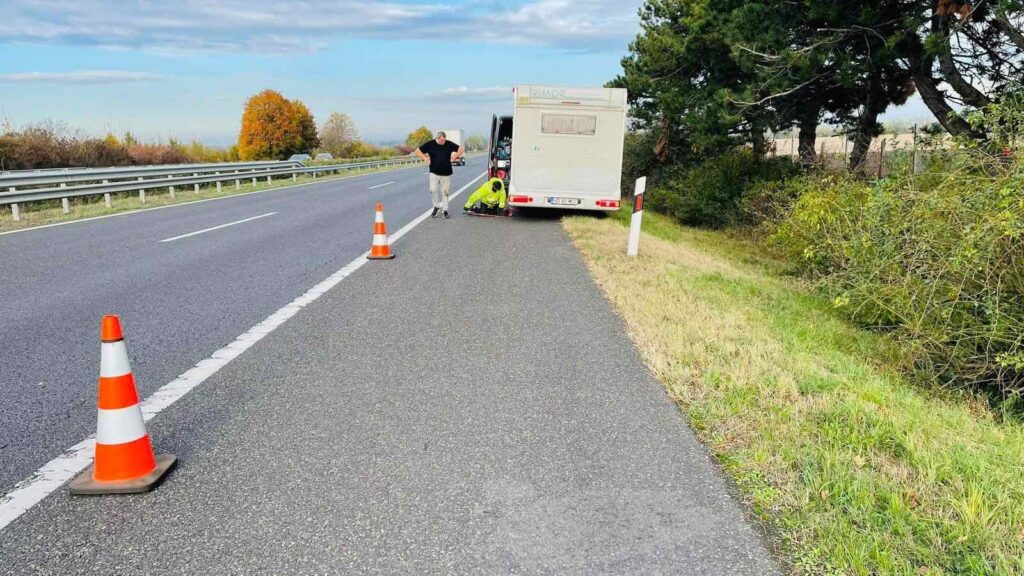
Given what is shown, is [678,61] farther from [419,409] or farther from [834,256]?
[419,409]

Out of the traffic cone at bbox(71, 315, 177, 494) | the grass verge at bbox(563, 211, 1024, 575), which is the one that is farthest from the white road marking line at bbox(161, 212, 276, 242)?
the traffic cone at bbox(71, 315, 177, 494)

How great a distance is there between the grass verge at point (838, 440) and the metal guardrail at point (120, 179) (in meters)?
14.6

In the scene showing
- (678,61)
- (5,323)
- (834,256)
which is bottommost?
(5,323)

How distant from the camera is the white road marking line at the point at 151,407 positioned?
3.03 m

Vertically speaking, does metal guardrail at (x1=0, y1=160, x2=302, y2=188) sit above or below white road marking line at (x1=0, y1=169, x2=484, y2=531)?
above

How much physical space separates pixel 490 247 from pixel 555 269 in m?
2.21

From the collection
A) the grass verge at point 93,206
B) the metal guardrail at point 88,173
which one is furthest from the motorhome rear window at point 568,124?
the metal guardrail at point 88,173

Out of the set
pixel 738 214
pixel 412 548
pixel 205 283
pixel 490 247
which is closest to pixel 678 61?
pixel 738 214

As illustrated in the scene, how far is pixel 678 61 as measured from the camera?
19.6m

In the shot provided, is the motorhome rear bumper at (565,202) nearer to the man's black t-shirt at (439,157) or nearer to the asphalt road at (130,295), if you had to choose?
the man's black t-shirt at (439,157)

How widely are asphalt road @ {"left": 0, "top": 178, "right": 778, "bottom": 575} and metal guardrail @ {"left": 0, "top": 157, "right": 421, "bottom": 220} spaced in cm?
1293

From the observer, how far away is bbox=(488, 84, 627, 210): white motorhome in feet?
47.5

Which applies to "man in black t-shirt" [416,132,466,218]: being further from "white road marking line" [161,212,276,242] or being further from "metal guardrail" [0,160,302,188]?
"metal guardrail" [0,160,302,188]

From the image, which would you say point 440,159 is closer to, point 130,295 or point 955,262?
point 130,295
